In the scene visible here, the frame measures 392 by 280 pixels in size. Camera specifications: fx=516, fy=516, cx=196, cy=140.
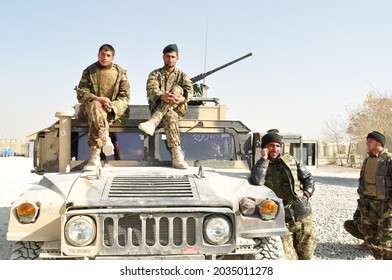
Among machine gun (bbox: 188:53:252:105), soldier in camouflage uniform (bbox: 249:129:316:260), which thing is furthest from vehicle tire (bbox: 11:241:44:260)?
machine gun (bbox: 188:53:252:105)

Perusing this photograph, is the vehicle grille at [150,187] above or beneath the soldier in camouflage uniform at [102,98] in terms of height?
beneath

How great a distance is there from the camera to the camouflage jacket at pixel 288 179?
5.02 metres

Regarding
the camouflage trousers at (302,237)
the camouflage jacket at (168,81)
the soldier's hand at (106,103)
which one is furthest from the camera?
the camouflage trousers at (302,237)

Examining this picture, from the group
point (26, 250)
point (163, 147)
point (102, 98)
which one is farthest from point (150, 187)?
point (102, 98)

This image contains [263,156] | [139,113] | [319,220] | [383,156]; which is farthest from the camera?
[319,220]

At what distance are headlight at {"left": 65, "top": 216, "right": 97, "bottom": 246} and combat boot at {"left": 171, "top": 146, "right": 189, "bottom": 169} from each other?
4.50 ft

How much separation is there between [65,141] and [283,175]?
2156mm

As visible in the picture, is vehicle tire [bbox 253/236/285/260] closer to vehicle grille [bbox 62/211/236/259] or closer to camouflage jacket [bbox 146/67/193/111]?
vehicle grille [bbox 62/211/236/259]

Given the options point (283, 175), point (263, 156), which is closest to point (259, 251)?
point (263, 156)

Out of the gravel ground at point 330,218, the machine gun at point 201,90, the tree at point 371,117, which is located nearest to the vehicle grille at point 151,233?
the gravel ground at point 330,218

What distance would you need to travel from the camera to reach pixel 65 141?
16.5 feet

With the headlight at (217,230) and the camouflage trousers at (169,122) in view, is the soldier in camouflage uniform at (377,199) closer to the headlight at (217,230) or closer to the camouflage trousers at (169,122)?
the camouflage trousers at (169,122)

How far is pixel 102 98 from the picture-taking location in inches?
188
